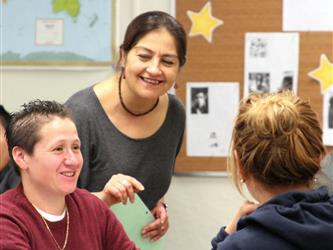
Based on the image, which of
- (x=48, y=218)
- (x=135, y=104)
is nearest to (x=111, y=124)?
(x=135, y=104)

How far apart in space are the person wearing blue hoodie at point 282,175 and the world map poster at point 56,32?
1.66m

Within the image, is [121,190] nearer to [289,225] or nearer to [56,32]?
[289,225]

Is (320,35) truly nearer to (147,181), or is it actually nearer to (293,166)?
(147,181)

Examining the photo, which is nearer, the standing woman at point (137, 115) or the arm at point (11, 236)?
the arm at point (11, 236)

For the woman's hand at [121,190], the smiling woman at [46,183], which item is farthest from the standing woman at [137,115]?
the smiling woman at [46,183]

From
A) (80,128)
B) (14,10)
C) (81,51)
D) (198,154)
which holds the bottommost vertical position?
(198,154)

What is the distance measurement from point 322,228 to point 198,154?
5.39ft

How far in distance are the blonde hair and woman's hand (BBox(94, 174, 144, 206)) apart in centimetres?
44

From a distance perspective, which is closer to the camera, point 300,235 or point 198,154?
point 300,235

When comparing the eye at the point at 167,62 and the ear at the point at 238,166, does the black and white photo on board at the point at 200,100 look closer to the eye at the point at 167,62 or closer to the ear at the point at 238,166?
the eye at the point at 167,62

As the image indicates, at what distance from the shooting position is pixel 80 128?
1817 mm

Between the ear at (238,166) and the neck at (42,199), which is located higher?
the ear at (238,166)

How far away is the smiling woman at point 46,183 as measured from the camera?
1.28m

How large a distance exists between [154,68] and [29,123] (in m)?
0.58
